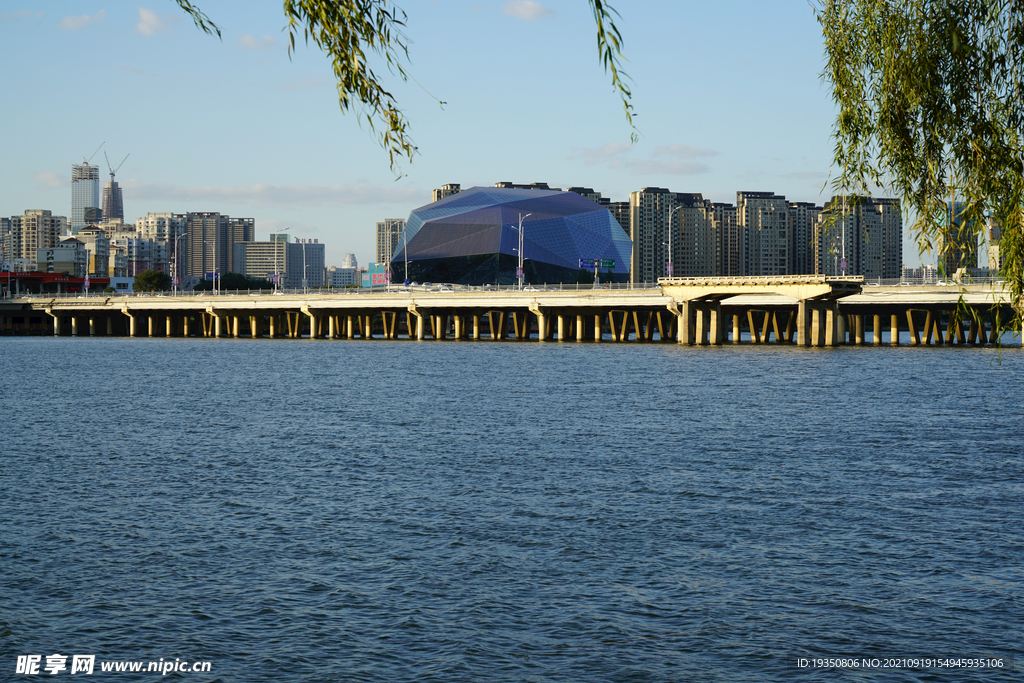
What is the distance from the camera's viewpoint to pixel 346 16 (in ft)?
38.7

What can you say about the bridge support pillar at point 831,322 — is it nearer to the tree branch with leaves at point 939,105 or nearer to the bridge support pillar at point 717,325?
the bridge support pillar at point 717,325

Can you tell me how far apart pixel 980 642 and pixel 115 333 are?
173617 mm

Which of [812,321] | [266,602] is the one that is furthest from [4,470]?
[812,321]

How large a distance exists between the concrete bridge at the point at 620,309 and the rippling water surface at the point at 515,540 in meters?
21.8

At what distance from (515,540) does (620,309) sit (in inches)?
3746

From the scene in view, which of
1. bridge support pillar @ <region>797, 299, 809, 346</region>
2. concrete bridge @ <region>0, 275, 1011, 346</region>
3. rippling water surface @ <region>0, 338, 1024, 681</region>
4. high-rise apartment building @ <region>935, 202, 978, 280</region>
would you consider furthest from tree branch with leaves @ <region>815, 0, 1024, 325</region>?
bridge support pillar @ <region>797, 299, 809, 346</region>

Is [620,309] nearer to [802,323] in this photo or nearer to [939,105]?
[802,323]

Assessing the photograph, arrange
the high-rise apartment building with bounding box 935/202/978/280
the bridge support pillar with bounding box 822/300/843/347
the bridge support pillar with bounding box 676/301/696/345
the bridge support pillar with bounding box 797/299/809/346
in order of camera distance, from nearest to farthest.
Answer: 1. the high-rise apartment building with bounding box 935/202/978/280
2. the bridge support pillar with bounding box 797/299/809/346
3. the bridge support pillar with bounding box 822/300/843/347
4. the bridge support pillar with bounding box 676/301/696/345

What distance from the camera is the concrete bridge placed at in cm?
8950

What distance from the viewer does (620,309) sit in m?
113

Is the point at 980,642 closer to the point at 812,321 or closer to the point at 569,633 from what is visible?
the point at 569,633

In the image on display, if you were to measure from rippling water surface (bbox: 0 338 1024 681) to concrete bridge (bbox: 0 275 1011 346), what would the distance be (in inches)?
860

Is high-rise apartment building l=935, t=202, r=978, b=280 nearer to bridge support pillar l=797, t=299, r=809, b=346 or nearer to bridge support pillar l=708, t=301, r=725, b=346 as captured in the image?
bridge support pillar l=797, t=299, r=809, b=346

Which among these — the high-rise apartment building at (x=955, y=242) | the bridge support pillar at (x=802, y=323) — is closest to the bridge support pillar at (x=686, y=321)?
the bridge support pillar at (x=802, y=323)
